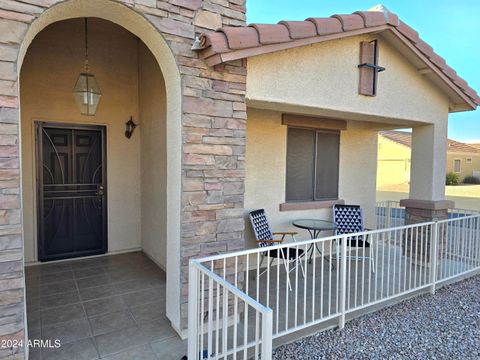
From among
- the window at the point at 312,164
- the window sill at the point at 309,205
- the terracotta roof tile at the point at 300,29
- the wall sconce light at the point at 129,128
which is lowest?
the window sill at the point at 309,205

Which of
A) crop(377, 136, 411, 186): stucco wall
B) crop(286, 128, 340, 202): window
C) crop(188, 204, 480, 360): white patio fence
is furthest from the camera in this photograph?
crop(377, 136, 411, 186): stucco wall

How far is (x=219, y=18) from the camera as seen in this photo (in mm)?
3291

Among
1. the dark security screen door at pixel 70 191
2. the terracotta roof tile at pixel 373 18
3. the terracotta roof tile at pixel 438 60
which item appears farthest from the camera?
the dark security screen door at pixel 70 191

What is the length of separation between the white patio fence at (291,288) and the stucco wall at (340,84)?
1.67 m

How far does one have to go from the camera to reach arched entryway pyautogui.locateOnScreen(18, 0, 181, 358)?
500 cm

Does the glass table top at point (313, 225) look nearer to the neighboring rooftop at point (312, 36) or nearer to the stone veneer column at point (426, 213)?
the stone veneer column at point (426, 213)

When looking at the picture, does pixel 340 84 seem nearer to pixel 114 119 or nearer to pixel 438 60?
pixel 438 60

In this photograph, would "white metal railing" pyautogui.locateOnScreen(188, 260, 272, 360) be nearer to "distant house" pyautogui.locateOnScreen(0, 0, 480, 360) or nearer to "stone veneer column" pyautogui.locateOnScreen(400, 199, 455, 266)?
"distant house" pyautogui.locateOnScreen(0, 0, 480, 360)

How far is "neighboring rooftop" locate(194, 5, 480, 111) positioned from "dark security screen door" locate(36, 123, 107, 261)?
3.39 m

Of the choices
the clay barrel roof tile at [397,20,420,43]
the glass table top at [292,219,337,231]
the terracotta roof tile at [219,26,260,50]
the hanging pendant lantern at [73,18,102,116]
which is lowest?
the glass table top at [292,219,337,231]

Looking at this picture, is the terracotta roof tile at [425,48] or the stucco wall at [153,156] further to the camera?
the stucco wall at [153,156]

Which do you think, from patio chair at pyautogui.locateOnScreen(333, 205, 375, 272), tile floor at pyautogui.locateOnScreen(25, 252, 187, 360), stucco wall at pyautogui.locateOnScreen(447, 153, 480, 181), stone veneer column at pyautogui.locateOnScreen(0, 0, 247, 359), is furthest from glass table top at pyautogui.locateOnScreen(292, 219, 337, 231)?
stucco wall at pyautogui.locateOnScreen(447, 153, 480, 181)

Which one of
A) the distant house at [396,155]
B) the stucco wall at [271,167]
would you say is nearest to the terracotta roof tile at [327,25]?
the stucco wall at [271,167]

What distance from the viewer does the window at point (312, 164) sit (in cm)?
572
